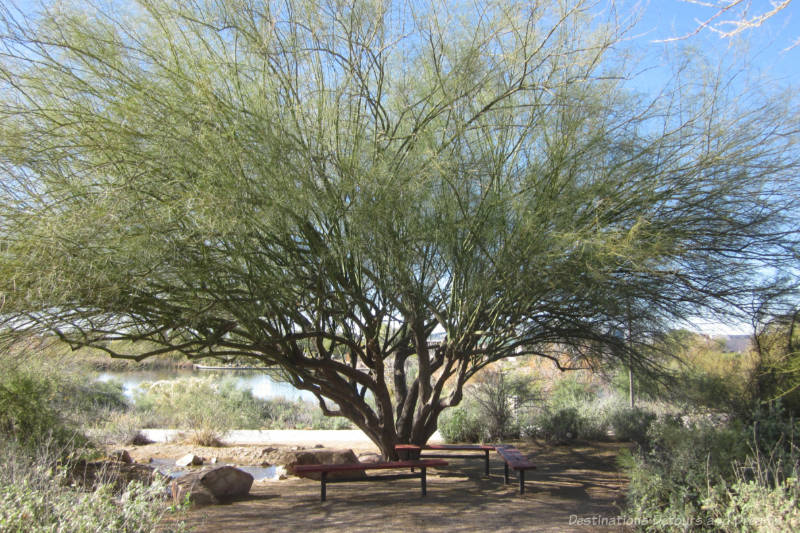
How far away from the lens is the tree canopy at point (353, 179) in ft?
18.9

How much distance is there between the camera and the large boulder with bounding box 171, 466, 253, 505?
7.29 meters

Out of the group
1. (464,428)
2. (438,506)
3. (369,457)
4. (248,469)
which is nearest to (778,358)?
(438,506)

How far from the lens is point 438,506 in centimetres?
720

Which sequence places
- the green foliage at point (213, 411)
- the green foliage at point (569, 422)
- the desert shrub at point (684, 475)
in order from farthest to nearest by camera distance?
the green foliage at point (213, 411), the green foliage at point (569, 422), the desert shrub at point (684, 475)

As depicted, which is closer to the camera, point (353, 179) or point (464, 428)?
point (353, 179)

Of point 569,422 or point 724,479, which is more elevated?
point 569,422

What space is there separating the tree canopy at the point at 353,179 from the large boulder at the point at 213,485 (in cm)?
146

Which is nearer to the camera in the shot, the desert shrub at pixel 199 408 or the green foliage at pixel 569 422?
the green foliage at pixel 569 422

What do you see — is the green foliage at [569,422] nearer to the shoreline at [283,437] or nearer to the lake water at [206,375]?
the shoreline at [283,437]

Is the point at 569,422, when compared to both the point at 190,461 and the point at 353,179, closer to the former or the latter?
the point at 190,461

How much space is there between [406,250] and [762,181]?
412 centimetres

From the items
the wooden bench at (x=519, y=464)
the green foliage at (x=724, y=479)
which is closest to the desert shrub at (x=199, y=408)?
the wooden bench at (x=519, y=464)

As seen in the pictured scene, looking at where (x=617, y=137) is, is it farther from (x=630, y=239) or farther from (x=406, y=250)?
(x=406, y=250)

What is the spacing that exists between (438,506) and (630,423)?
713 cm
